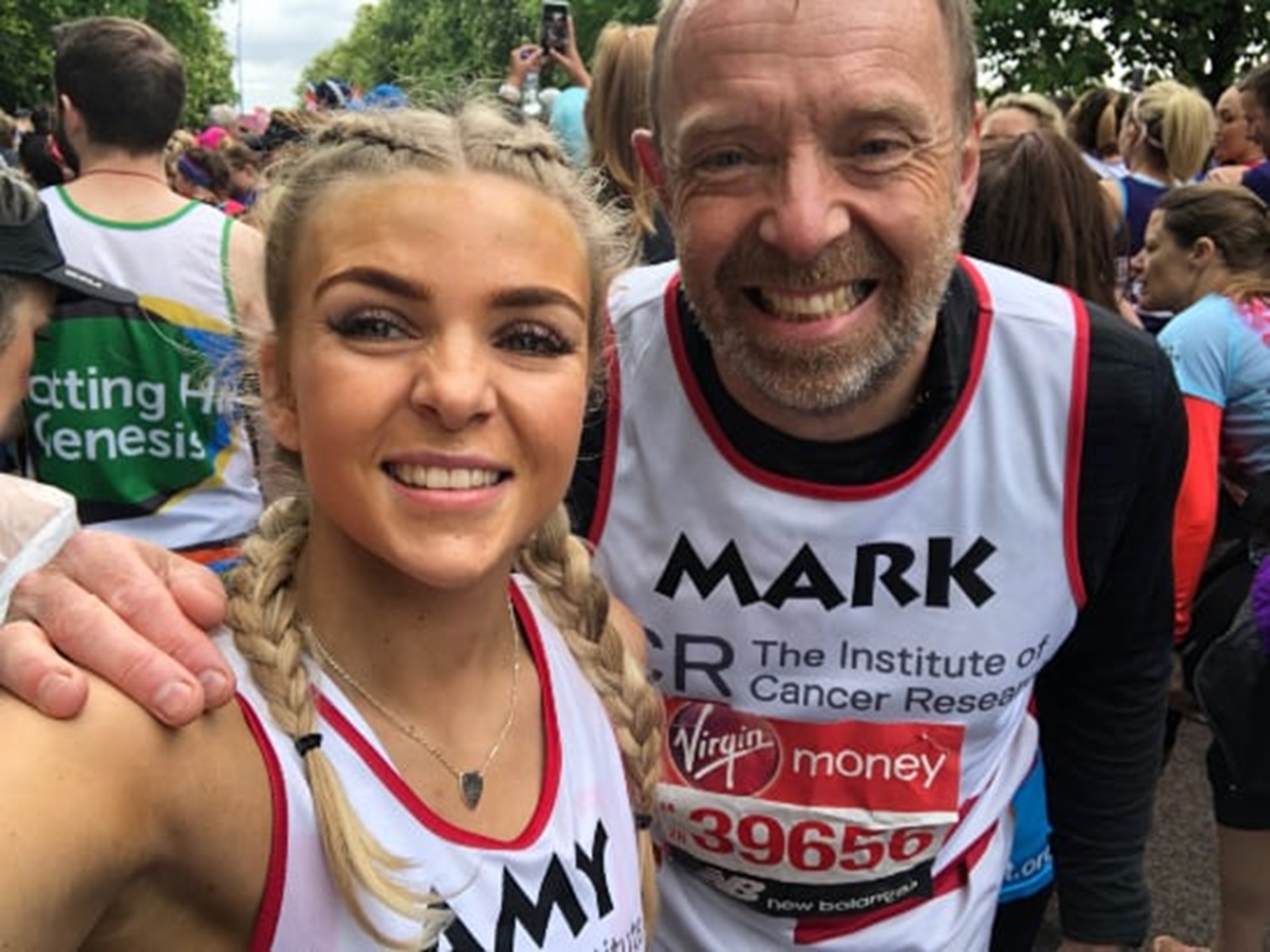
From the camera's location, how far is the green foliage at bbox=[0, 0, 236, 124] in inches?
1330

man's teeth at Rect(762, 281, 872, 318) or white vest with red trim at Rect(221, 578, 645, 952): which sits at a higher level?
man's teeth at Rect(762, 281, 872, 318)

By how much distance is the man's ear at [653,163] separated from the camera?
169cm

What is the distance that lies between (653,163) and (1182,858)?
309cm

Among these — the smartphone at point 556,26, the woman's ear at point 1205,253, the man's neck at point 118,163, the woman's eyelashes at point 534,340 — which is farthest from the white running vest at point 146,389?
the smartphone at point 556,26

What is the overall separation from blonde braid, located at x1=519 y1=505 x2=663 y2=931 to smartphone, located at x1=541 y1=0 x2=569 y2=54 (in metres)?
5.57

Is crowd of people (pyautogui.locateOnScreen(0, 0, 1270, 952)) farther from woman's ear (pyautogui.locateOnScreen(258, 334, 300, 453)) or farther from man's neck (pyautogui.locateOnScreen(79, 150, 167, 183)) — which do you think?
man's neck (pyautogui.locateOnScreen(79, 150, 167, 183))

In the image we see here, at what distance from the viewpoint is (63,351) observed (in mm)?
2873

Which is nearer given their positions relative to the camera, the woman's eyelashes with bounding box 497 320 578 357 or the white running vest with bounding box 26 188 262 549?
the woman's eyelashes with bounding box 497 320 578 357

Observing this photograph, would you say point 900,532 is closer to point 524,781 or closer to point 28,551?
point 524,781

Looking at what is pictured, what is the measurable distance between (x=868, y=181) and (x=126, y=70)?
8.30ft

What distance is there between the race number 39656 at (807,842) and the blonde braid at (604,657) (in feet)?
0.54

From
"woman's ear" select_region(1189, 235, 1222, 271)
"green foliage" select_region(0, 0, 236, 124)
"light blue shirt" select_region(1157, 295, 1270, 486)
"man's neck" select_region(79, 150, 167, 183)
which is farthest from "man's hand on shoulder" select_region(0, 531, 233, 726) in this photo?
"green foliage" select_region(0, 0, 236, 124)

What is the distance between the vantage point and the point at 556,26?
7.11 m

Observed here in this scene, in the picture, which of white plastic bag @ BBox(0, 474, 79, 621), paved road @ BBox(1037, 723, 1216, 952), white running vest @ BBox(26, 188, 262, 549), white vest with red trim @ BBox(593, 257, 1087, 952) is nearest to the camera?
white plastic bag @ BBox(0, 474, 79, 621)
